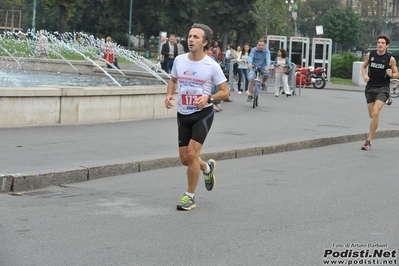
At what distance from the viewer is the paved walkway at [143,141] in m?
10.2

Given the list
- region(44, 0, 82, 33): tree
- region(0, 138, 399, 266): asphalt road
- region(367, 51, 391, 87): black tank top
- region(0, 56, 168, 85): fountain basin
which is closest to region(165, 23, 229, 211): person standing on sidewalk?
region(0, 138, 399, 266): asphalt road

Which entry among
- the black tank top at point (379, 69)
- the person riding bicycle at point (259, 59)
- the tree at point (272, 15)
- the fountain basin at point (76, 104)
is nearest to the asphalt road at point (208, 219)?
the black tank top at point (379, 69)

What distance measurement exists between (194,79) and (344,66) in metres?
41.3

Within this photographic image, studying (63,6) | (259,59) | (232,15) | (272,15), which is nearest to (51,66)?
(259,59)

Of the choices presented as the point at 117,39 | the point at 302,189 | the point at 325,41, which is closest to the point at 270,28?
the point at 117,39

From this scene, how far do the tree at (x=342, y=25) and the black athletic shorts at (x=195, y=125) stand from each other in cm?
6941

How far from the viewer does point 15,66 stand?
31.0 metres

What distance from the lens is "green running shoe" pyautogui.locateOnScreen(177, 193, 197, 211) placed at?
27.2ft

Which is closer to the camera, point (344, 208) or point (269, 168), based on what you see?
point (344, 208)

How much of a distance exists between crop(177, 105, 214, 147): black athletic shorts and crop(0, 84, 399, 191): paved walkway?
2032 millimetres

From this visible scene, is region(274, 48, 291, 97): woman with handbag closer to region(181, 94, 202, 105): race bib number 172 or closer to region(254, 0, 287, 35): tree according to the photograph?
region(181, 94, 202, 105): race bib number 172

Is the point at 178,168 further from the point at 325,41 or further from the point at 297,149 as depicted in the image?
the point at 325,41

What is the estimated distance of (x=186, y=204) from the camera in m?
8.33

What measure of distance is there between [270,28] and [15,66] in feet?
188
